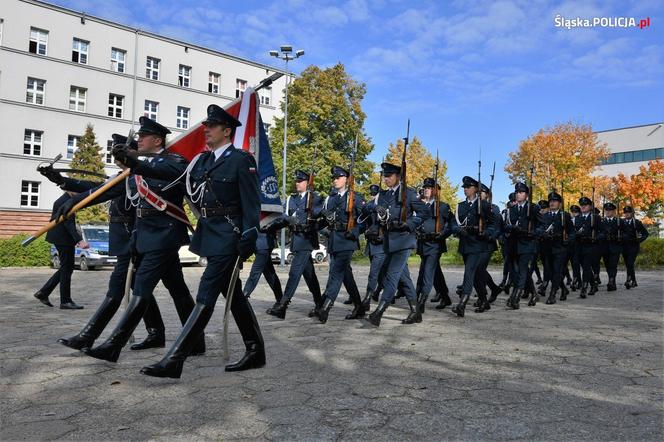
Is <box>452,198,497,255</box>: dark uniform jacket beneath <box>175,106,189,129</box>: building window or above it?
beneath

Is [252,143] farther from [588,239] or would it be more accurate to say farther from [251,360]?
[588,239]

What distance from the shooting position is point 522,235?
9.79 metres

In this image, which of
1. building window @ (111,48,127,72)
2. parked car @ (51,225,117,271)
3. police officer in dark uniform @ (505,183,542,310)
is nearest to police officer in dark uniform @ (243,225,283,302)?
police officer in dark uniform @ (505,183,542,310)

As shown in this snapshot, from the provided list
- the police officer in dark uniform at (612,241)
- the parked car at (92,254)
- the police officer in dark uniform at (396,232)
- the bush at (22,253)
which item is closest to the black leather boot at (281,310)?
the police officer in dark uniform at (396,232)

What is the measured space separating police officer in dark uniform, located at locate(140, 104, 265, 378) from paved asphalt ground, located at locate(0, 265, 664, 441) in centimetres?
49

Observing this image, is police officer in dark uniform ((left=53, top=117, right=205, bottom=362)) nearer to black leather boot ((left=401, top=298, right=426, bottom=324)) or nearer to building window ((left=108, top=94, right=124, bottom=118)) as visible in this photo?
black leather boot ((left=401, top=298, right=426, bottom=324))

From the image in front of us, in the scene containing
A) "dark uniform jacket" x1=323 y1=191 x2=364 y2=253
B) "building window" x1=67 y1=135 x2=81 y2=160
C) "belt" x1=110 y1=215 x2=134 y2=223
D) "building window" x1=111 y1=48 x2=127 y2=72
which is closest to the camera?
"belt" x1=110 y1=215 x2=134 y2=223

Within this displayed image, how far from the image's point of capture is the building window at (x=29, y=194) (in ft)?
113

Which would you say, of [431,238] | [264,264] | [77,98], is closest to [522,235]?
[431,238]

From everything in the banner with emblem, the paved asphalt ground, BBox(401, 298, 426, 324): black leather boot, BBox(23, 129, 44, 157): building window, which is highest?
BBox(23, 129, 44, 157): building window

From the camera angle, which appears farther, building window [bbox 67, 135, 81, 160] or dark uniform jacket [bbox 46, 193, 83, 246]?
building window [bbox 67, 135, 81, 160]

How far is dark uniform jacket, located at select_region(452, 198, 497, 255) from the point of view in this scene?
871cm

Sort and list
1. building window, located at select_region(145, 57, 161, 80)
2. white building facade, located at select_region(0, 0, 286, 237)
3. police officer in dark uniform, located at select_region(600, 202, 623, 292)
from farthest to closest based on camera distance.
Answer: building window, located at select_region(145, 57, 161, 80), white building facade, located at select_region(0, 0, 286, 237), police officer in dark uniform, located at select_region(600, 202, 623, 292)

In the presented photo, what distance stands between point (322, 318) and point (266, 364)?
264 centimetres
